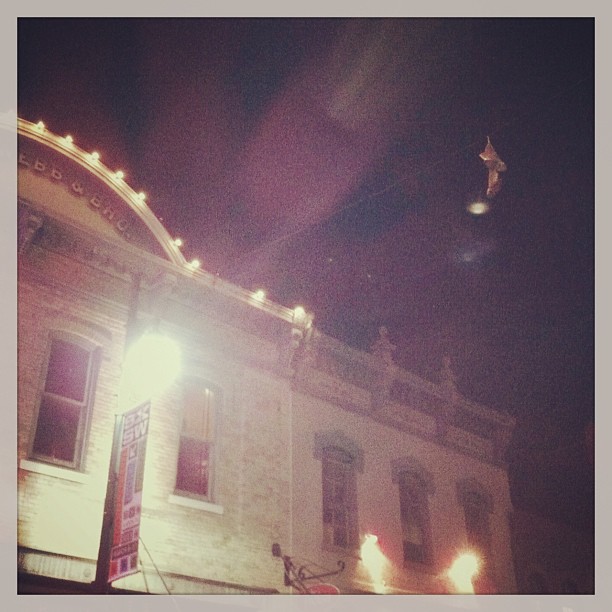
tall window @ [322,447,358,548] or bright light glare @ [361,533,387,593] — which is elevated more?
tall window @ [322,447,358,548]

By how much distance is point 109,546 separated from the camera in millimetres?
8336

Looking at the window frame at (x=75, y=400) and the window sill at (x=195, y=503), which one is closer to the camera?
the window frame at (x=75, y=400)

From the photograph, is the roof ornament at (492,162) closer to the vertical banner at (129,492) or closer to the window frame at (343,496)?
the window frame at (343,496)

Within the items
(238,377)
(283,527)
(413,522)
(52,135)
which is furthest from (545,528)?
(52,135)

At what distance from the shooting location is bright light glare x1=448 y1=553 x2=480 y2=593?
13.4 meters

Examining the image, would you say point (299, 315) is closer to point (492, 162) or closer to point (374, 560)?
point (492, 162)

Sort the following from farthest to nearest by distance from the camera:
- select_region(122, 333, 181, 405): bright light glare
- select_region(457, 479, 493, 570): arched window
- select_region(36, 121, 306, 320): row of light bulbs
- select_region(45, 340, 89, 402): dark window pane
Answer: select_region(457, 479, 493, 570): arched window < select_region(36, 121, 306, 320): row of light bulbs < select_region(122, 333, 181, 405): bright light glare < select_region(45, 340, 89, 402): dark window pane

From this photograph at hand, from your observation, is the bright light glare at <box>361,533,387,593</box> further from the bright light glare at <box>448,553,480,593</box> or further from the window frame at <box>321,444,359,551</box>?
the bright light glare at <box>448,553,480,593</box>

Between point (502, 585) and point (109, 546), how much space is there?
932 centimetres

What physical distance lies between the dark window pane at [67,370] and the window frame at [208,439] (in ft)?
5.55

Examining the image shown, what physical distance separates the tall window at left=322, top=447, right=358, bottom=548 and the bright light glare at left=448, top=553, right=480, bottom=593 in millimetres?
2690

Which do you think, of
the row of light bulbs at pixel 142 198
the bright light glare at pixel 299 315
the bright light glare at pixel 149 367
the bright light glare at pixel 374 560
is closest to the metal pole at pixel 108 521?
the bright light glare at pixel 149 367

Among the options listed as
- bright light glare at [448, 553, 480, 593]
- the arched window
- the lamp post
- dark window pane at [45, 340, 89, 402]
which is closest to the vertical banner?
the lamp post

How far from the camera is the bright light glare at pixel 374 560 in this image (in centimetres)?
1195
